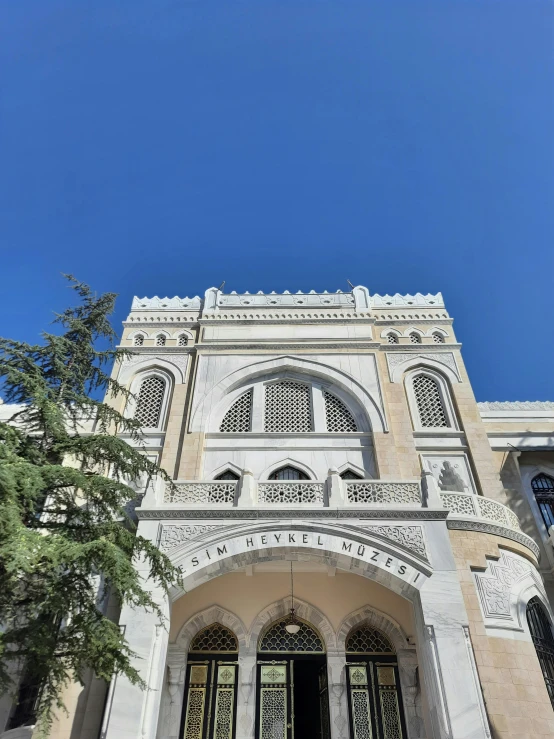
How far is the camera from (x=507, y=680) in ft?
29.1

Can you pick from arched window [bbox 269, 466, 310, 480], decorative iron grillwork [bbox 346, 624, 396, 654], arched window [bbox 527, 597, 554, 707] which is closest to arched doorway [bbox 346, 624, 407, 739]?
decorative iron grillwork [bbox 346, 624, 396, 654]

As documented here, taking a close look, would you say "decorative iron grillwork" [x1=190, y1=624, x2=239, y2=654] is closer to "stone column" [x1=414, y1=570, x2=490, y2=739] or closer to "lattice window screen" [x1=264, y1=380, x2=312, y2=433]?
"stone column" [x1=414, y1=570, x2=490, y2=739]

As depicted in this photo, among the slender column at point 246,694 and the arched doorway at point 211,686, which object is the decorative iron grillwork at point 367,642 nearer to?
the slender column at point 246,694

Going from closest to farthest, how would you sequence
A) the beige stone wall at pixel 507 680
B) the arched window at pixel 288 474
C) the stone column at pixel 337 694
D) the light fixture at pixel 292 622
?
the beige stone wall at pixel 507 680 → the stone column at pixel 337 694 → the light fixture at pixel 292 622 → the arched window at pixel 288 474

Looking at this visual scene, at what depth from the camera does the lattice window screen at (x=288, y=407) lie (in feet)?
47.6

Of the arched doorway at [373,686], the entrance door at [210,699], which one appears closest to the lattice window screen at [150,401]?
the entrance door at [210,699]

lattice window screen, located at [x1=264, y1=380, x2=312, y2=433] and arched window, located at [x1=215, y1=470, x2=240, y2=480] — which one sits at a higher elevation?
lattice window screen, located at [x1=264, y1=380, x2=312, y2=433]

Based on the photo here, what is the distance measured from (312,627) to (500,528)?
14.3 ft

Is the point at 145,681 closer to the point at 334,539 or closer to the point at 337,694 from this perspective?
the point at 334,539

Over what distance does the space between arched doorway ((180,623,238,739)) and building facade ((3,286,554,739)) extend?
28mm

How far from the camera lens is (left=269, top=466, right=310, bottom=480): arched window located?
44.0 feet

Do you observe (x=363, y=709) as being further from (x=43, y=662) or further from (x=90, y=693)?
(x=43, y=662)

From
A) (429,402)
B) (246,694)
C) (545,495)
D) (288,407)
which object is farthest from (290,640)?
(545,495)

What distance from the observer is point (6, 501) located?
6.84 meters
